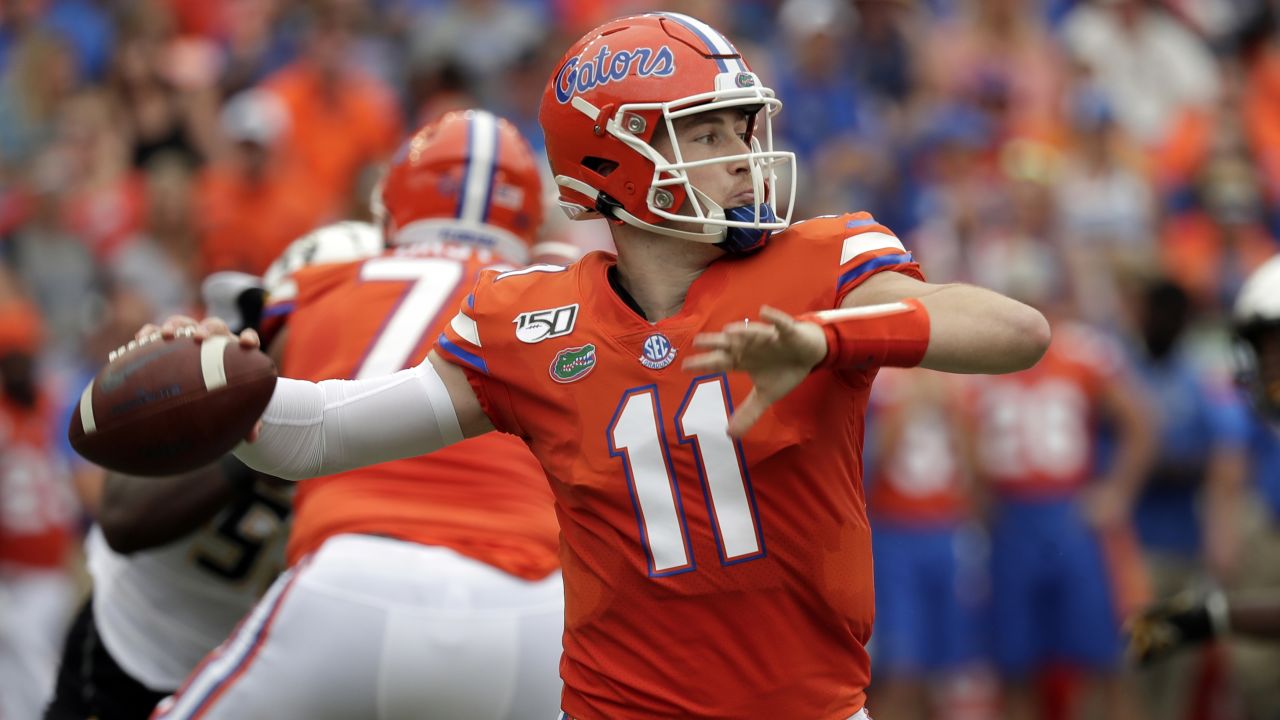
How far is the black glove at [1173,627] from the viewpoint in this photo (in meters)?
4.93

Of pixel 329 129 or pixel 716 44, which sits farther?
pixel 329 129

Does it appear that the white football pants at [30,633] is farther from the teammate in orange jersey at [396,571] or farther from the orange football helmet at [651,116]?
the orange football helmet at [651,116]

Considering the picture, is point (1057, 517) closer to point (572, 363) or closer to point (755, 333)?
point (572, 363)

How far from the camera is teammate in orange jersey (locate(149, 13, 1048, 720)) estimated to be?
2.93 meters

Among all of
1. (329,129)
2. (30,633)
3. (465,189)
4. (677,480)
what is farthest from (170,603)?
(329,129)

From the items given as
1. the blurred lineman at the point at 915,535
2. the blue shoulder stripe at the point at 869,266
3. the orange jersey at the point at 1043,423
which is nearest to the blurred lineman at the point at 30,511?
the blurred lineman at the point at 915,535

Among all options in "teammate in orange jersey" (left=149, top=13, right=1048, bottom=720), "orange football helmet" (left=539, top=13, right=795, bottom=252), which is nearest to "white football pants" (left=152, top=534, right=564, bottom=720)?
"teammate in orange jersey" (left=149, top=13, right=1048, bottom=720)

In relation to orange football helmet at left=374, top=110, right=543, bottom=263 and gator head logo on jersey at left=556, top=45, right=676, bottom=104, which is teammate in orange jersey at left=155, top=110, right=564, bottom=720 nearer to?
orange football helmet at left=374, top=110, right=543, bottom=263

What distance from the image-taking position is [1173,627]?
4.95 m

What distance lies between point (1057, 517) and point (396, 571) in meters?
5.30

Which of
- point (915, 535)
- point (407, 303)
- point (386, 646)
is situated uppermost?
point (407, 303)

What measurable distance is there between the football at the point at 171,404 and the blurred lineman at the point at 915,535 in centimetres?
565

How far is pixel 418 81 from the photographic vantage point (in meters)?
10.1

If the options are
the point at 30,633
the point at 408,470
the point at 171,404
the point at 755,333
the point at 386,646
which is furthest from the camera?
the point at 30,633
